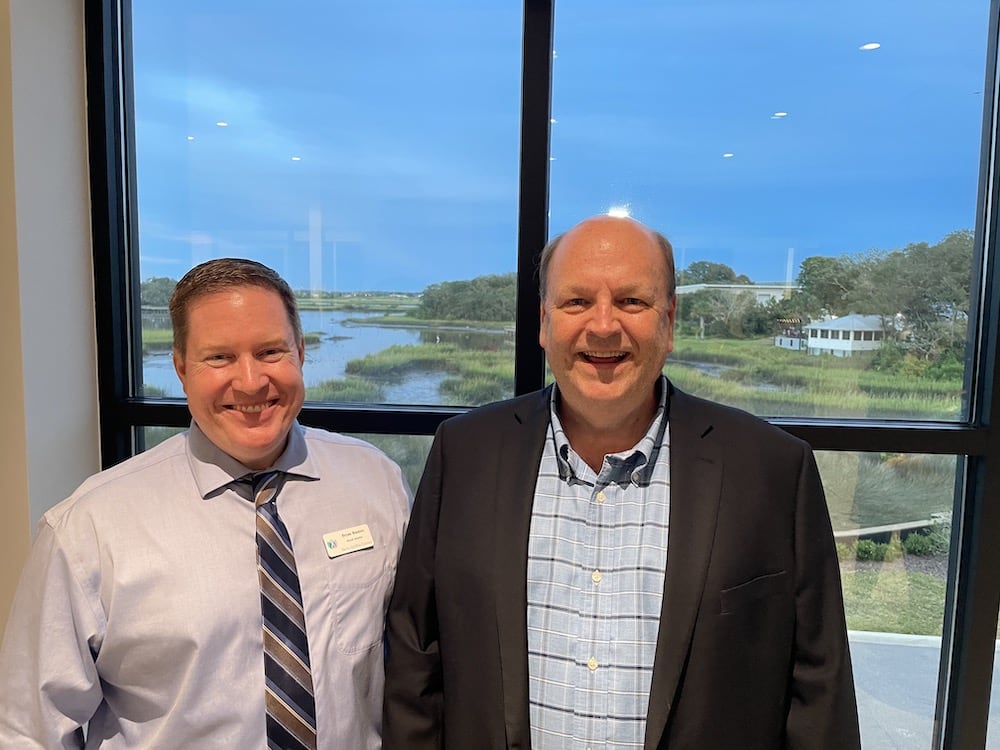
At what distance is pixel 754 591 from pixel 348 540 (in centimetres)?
82

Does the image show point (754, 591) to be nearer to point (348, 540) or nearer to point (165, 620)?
point (348, 540)

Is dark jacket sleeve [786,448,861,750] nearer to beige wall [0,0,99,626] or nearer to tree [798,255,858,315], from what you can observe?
tree [798,255,858,315]

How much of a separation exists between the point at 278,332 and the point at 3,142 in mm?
1421

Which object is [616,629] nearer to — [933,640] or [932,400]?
[932,400]

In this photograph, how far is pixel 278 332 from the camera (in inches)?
47.8

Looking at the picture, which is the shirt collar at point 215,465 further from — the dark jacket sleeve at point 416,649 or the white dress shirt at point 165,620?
the dark jacket sleeve at point 416,649

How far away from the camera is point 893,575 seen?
2.18 meters

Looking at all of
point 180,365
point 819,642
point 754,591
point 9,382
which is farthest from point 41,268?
point 819,642

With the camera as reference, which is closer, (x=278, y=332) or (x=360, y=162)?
(x=278, y=332)

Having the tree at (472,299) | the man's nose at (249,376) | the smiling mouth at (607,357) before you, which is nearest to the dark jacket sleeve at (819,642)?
the smiling mouth at (607,357)

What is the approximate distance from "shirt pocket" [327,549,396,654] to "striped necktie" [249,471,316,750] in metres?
0.08

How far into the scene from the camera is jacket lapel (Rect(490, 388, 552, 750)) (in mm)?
1169

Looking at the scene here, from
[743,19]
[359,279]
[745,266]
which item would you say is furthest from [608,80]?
[359,279]

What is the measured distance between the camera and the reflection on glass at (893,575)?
2.10 metres
